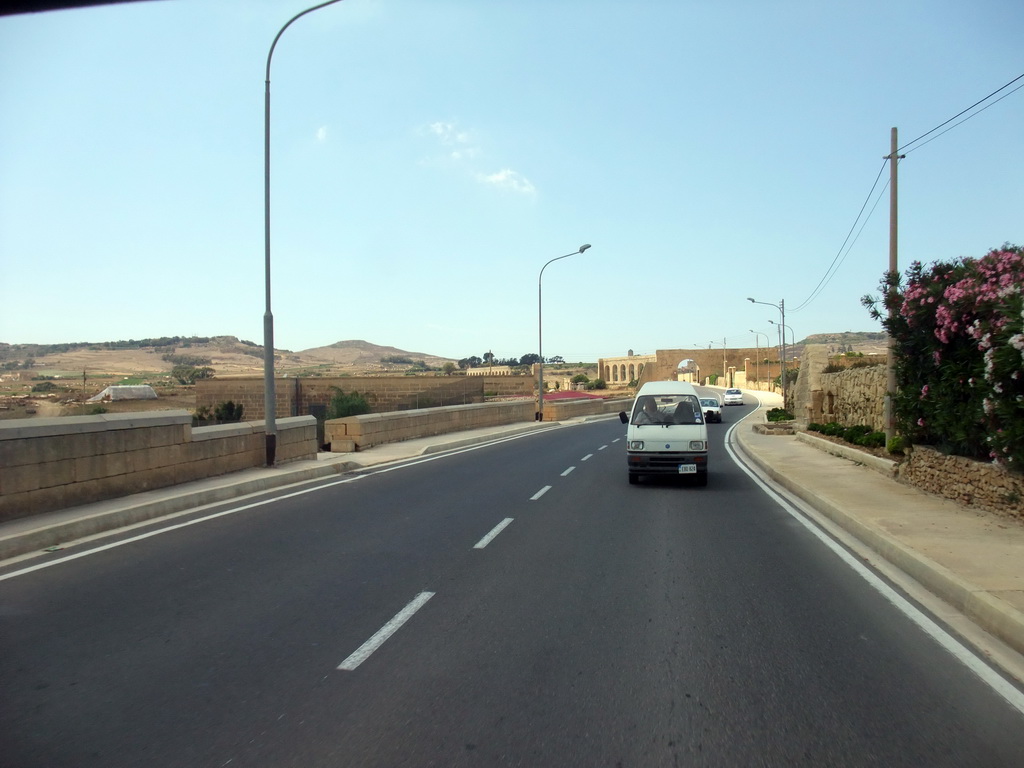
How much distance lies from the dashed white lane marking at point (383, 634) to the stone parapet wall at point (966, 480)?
7.60 m

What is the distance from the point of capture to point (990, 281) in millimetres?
10328

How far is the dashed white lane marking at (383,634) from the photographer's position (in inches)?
199

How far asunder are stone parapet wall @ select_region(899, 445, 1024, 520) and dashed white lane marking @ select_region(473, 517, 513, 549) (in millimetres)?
6423

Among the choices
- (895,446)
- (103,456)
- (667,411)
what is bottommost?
(895,446)

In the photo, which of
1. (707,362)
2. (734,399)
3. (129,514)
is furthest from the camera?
(707,362)

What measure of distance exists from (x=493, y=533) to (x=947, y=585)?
504 centimetres

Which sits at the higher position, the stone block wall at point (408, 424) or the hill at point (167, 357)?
the hill at point (167, 357)

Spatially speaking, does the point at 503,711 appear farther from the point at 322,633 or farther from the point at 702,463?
the point at 702,463

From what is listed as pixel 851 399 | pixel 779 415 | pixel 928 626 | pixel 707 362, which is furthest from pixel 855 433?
pixel 707 362

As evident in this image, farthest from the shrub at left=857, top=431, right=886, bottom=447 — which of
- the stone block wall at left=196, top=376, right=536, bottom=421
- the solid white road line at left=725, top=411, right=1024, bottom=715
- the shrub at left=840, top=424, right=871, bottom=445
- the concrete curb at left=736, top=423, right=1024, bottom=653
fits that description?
the stone block wall at left=196, top=376, right=536, bottom=421

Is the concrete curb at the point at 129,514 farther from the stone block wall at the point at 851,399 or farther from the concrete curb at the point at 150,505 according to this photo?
the stone block wall at the point at 851,399

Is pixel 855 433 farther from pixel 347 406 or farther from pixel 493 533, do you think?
pixel 347 406

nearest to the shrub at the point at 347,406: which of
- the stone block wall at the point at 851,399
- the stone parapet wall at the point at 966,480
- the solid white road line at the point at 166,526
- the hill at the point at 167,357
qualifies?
the hill at the point at 167,357

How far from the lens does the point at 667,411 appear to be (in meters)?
15.4
